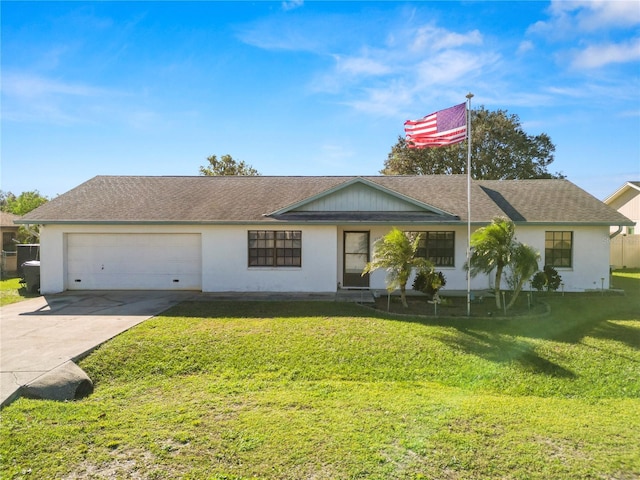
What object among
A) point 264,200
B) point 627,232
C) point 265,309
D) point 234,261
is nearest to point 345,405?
point 265,309

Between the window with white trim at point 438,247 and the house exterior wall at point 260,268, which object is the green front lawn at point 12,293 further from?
the window with white trim at point 438,247

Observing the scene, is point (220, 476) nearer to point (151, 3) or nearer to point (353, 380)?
point (353, 380)

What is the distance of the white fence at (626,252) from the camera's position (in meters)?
21.8

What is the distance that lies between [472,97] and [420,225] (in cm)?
479

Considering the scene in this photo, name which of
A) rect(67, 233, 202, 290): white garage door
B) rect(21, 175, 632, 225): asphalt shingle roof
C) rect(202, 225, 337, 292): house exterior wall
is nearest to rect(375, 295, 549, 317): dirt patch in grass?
rect(202, 225, 337, 292): house exterior wall

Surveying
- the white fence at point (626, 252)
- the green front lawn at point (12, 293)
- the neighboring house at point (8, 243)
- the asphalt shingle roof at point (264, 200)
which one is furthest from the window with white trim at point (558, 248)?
the neighboring house at point (8, 243)

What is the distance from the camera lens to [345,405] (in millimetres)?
5508

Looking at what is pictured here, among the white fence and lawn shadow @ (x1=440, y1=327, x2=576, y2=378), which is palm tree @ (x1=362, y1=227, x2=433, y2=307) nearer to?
lawn shadow @ (x1=440, y1=327, x2=576, y2=378)

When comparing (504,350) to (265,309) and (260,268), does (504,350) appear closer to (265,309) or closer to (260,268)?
(265,309)

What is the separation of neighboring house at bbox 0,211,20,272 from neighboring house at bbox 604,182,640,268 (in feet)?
97.7

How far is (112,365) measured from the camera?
6.91 meters

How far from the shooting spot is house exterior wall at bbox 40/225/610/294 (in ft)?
43.4

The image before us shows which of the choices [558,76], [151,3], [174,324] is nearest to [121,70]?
[151,3]

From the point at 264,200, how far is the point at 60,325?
312 inches
